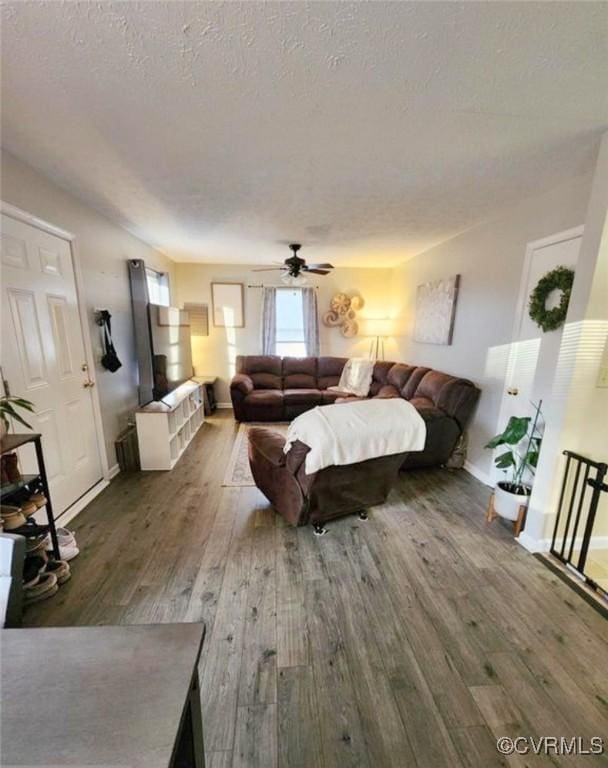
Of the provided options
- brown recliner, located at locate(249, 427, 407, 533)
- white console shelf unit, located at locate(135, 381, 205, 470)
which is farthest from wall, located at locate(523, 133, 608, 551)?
white console shelf unit, located at locate(135, 381, 205, 470)

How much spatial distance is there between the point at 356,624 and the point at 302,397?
3.40 meters

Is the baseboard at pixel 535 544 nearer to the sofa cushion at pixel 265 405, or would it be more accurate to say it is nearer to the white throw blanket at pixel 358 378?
the white throw blanket at pixel 358 378

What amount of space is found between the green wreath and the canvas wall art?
1123 mm

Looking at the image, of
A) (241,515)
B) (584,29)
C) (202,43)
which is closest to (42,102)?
(202,43)

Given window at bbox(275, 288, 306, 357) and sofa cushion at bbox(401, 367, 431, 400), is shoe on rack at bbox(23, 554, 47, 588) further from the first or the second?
window at bbox(275, 288, 306, 357)

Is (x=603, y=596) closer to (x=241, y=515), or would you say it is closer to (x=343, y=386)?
(x=241, y=515)

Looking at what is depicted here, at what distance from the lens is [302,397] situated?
191 inches

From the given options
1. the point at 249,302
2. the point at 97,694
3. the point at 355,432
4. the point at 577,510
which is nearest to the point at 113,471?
the point at 355,432

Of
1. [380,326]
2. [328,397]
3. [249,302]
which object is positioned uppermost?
[249,302]

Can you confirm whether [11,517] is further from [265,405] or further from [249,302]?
[249,302]

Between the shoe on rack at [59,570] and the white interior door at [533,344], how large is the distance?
3440 mm

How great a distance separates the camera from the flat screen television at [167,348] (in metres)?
3.42

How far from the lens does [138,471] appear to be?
3252 mm

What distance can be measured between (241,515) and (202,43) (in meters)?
2.70
